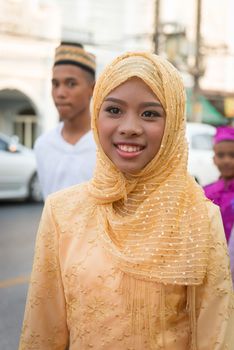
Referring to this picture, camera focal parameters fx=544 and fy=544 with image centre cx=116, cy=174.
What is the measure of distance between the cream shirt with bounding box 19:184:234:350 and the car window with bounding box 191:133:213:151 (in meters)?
9.64

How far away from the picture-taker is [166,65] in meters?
1.54

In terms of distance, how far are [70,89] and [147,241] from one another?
1416 mm

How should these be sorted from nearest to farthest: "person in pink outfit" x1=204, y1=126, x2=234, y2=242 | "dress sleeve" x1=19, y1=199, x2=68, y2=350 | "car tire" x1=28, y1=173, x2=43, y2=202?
"dress sleeve" x1=19, y1=199, x2=68, y2=350 → "person in pink outfit" x1=204, y1=126, x2=234, y2=242 → "car tire" x1=28, y1=173, x2=43, y2=202

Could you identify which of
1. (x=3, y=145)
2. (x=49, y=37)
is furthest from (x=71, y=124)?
(x=49, y=37)

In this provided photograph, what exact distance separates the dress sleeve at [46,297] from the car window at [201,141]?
9.64m

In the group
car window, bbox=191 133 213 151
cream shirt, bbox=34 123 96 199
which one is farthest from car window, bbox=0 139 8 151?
cream shirt, bbox=34 123 96 199

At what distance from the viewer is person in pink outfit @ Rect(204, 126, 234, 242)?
11.0 feet

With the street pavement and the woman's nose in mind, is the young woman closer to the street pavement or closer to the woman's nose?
the woman's nose

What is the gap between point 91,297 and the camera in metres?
1.54

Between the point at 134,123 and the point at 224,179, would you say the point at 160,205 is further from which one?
the point at 224,179

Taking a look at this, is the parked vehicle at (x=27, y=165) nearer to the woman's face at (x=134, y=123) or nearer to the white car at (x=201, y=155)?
the white car at (x=201, y=155)

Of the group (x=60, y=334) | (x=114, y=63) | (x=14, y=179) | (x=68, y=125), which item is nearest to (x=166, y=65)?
(x=114, y=63)

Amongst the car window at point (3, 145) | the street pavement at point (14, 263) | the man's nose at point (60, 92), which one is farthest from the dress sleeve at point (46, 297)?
the car window at point (3, 145)

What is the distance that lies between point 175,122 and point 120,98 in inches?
6.6
